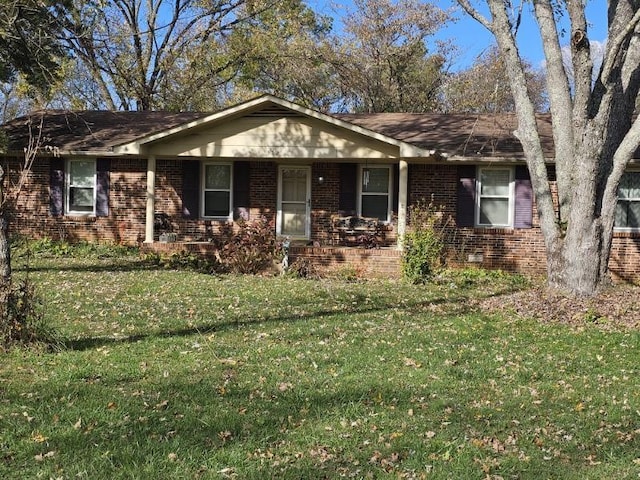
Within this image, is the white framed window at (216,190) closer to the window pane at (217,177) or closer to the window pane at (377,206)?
the window pane at (217,177)

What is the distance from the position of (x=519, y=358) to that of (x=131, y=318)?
4.77 m

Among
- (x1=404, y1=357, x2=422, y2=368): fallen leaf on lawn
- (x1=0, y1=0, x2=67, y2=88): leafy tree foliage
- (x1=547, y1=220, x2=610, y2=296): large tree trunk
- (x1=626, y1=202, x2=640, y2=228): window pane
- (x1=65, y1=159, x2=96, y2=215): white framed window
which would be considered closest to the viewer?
(x1=404, y1=357, x2=422, y2=368): fallen leaf on lawn

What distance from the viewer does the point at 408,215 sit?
15.1m

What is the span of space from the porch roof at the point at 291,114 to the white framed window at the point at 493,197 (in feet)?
A: 1.97

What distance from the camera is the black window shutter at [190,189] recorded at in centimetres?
1596

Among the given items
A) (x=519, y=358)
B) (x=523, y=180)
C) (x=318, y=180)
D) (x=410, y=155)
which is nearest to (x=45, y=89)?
(x=318, y=180)

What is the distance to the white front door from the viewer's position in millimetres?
15992

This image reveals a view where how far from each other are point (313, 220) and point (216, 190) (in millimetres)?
2594

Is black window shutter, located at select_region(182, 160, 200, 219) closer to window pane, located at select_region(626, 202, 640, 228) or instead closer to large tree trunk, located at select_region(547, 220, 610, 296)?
large tree trunk, located at select_region(547, 220, 610, 296)

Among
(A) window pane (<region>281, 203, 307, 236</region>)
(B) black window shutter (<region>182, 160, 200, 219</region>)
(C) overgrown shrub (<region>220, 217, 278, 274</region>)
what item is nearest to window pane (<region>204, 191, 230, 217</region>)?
(B) black window shutter (<region>182, 160, 200, 219</region>)

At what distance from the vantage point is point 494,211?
587 inches

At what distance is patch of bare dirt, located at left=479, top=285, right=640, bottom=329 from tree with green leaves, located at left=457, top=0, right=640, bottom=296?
28cm

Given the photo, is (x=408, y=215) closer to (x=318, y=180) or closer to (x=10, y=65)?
(x=318, y=180)

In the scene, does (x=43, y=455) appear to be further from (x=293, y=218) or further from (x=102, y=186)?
(x=102, y=186)
